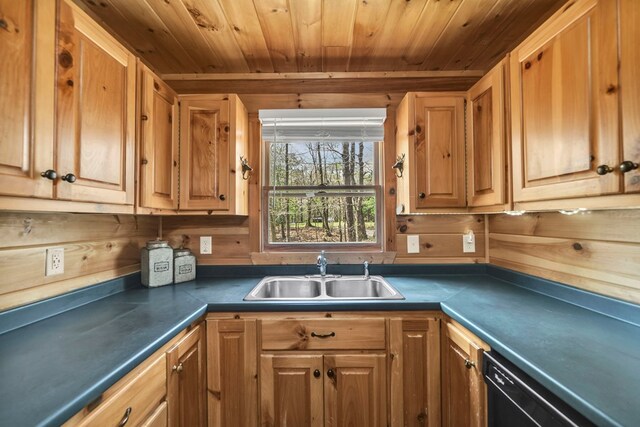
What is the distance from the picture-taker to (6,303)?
1.01 m

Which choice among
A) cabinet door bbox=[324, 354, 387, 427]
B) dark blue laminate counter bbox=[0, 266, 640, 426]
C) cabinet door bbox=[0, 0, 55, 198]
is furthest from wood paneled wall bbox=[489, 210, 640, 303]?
cabinet door bbox=[0, 0, 55, 198]

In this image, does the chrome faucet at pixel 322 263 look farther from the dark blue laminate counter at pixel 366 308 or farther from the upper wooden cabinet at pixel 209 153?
the upper wooden cabinet at pixel 209 153

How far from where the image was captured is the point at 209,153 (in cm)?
167

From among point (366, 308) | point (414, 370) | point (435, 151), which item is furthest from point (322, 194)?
point (414, 370)

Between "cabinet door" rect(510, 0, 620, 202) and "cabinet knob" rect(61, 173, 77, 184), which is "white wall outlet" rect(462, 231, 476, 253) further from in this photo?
"cabinet knob" rect(61, 173, 77, 184)

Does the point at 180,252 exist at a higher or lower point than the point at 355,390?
higher

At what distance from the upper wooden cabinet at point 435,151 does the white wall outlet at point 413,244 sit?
355mm

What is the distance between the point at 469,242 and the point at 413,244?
0.39 m

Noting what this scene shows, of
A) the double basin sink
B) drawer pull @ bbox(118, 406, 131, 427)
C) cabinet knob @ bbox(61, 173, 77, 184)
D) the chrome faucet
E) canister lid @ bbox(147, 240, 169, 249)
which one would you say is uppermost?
cabinet knob @ bbox(61, 173, 77, 184)

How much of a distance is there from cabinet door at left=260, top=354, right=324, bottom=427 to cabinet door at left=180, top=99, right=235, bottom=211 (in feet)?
3.08

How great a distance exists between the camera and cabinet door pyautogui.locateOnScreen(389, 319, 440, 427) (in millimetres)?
1352

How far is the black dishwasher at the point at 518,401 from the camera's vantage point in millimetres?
708

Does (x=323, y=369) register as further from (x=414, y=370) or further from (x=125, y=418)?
(x=125, y=418)

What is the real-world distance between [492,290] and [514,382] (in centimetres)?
77
